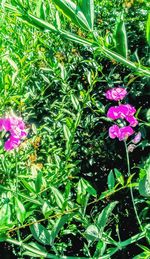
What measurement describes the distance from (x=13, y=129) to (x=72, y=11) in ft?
3.50

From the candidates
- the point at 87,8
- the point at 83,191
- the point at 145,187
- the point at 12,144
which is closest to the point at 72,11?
the point at 87,8

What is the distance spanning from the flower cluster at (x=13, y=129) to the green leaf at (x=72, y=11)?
3.26 ft

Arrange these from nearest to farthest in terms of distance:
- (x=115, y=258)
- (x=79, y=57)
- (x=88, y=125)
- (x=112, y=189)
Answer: (x=112, y=189)
(x=115, y=258)
(x=88, y=125)
(x=79, y=57)

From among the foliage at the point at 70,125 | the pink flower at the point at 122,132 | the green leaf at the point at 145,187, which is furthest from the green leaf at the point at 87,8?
the pink flower at the point at 122,132

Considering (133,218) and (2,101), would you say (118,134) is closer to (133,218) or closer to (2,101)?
(2,101)

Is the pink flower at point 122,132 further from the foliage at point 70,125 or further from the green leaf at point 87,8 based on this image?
the green leaf at point 87,8

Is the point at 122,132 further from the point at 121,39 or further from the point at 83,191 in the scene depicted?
the point at 121,39

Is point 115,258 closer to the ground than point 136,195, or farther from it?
Answer: closer to the ground

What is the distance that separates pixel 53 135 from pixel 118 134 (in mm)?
757

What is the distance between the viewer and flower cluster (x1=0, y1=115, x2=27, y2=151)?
5.49ft

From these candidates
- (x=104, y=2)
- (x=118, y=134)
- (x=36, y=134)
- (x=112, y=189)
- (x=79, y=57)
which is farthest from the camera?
(x=104, y=2)

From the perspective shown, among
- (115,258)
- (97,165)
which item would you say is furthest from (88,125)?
(115,258)

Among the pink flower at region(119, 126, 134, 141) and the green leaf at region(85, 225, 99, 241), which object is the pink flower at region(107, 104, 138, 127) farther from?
the green leaf at region(85, 225, 99, 241)

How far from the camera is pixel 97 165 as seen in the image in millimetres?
2822
